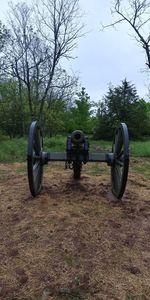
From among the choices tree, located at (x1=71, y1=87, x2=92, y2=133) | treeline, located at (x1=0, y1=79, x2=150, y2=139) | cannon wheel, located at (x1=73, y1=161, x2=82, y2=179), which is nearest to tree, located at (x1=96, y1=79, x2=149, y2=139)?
treeline, located at (x1=0, y1=79, x2=150, y2=139)

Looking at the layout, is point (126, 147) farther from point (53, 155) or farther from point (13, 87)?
point (13, 87)

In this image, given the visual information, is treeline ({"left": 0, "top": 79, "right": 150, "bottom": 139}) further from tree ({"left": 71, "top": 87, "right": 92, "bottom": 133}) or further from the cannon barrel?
→ the cannon barrel

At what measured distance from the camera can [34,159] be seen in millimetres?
5625

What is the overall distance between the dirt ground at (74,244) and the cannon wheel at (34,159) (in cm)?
19

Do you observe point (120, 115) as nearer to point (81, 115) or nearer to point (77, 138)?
point (81, 115)

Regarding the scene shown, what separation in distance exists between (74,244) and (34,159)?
2016mm

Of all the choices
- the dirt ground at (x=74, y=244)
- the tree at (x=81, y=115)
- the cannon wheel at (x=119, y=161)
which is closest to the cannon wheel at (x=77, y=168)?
the dirt ground at (x=74, y=244)

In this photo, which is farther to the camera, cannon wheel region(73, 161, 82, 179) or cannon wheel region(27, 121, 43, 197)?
cannon wheel region(73, 161, 82, 179)

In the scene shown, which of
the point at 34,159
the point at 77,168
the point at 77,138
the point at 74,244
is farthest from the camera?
the point at 77,168

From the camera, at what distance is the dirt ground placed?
10.5 feet

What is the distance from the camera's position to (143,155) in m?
12.3

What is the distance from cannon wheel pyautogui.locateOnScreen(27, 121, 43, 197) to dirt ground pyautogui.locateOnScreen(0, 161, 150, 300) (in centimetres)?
19

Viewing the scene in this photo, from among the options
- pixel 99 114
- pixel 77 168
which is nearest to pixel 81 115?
pixel 99 114

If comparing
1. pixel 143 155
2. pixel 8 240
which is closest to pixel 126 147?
pixel 8 240
